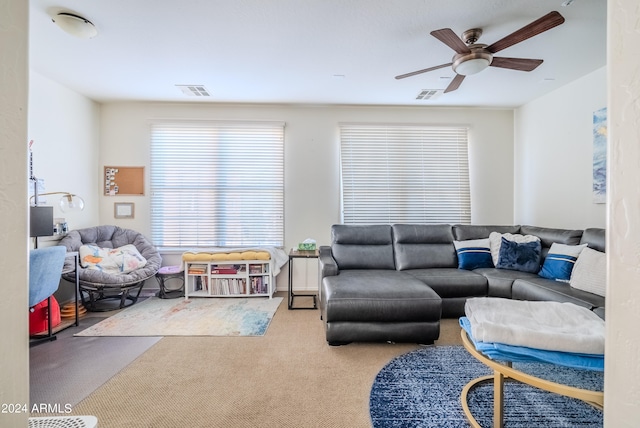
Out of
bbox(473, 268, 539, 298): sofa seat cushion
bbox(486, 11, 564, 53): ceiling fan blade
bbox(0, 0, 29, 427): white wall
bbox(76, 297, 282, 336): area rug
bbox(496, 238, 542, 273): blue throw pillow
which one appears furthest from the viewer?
bbox(496, 238, 542, 273): blue throw pillow

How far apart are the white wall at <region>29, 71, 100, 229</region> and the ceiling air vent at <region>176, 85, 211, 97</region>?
4.44 ft

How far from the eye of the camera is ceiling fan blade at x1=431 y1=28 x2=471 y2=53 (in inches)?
72.7

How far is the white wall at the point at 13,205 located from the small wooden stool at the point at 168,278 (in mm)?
3287

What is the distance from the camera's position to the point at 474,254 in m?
3.22

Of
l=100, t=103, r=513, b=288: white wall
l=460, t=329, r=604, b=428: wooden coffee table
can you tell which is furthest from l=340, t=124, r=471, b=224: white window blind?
l=460, t=329, r=604, b=428: wooden coffee table

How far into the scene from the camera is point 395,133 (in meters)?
3.98

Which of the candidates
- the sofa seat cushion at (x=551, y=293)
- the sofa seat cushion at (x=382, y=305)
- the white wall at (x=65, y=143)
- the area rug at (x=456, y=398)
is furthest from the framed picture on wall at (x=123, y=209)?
the sofa seat cushion at (x=551, y=293)

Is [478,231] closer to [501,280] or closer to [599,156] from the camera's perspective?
[501,280]

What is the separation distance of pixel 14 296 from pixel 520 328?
166 cm

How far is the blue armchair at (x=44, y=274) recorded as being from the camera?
210cm

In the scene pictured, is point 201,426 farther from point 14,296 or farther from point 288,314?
point 288,314

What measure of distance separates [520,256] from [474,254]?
433 millimetres

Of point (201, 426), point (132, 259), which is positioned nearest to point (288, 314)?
point (201, 426)

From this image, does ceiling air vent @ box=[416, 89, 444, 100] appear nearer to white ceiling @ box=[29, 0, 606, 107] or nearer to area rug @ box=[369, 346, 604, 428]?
white ceiling @ box=[29, 0, 606, 107]
